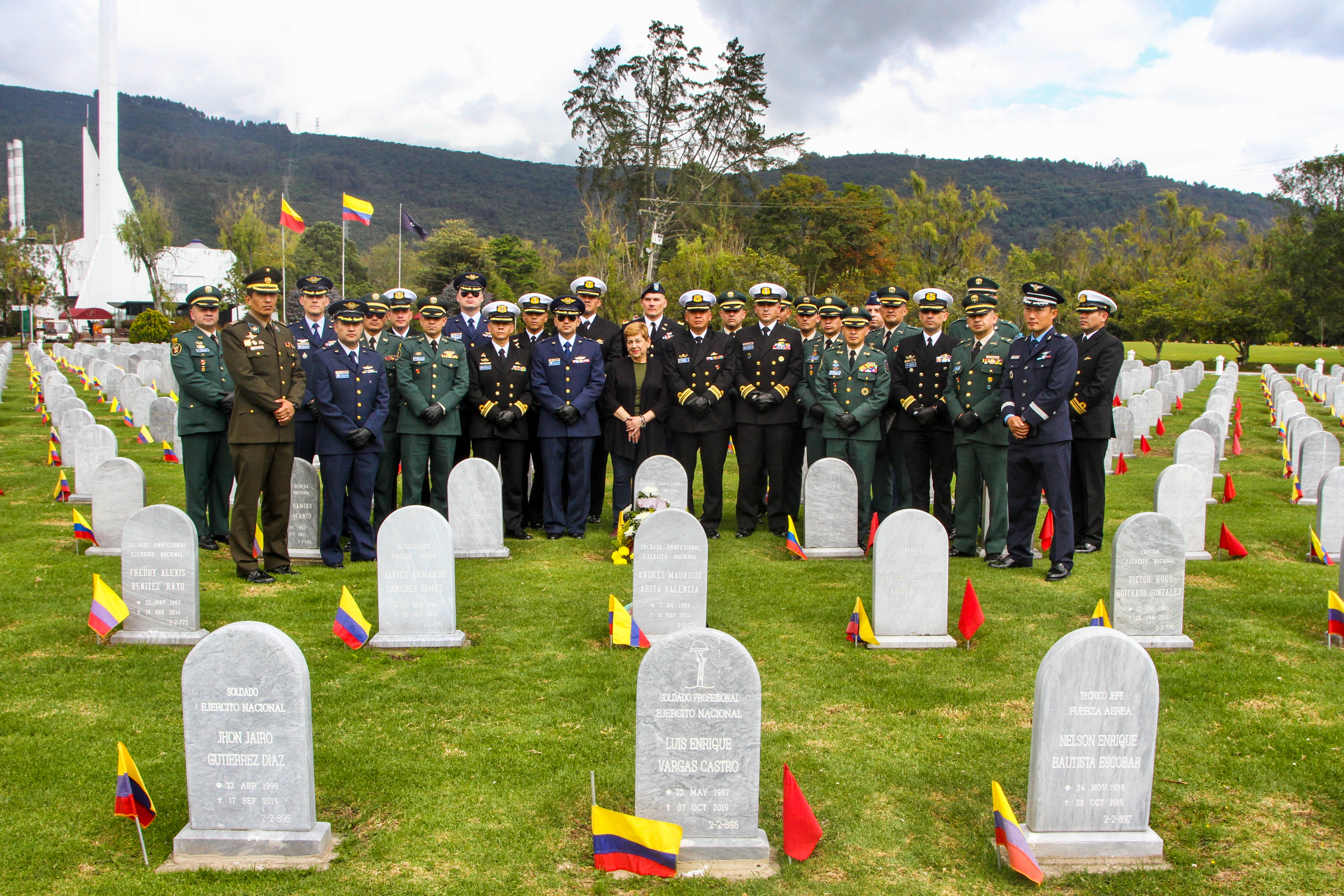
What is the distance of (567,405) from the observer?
9281mm

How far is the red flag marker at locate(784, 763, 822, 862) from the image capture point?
3801 millimetres

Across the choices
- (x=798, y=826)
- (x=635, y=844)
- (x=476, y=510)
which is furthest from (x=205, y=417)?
(x=798, y=826)

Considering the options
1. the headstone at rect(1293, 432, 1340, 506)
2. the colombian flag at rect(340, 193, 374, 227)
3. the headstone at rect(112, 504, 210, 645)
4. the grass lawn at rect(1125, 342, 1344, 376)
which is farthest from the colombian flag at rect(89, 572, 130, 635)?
the grass lawn at rect(1125, 342, 1344, 376)

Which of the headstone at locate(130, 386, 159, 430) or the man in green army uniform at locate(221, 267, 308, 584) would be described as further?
the headstone at locate(130, 386, 159, 430)

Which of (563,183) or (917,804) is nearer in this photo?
(917,804)

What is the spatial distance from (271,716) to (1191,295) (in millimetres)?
47000

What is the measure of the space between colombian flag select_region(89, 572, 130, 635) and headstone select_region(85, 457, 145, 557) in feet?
8.26

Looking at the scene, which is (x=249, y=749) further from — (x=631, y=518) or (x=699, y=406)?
(x=699, y=406)

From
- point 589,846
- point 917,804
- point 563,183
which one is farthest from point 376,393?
point 563,183

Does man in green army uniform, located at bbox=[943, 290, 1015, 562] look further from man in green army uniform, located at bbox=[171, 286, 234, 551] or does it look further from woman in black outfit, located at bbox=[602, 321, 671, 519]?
man in green army uniform, located at bbox=[171, 286, 234, 551]

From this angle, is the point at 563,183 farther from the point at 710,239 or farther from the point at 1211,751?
the point at 1211,751

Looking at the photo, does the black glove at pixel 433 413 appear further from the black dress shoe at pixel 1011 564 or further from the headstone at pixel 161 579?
the black dress shoe at pixel 1011 564

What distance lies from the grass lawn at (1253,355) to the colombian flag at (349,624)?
118ft

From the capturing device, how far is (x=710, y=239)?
34.9m
